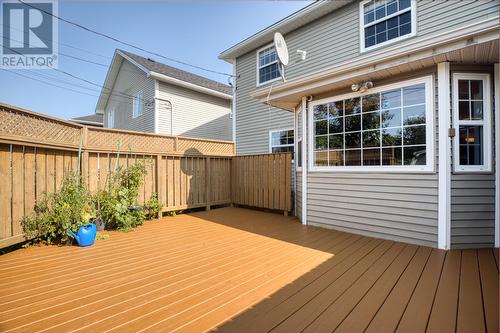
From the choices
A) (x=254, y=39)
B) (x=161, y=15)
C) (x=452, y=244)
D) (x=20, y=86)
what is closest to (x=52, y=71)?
(x=20, y=86)

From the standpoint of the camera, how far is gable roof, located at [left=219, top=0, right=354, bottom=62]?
6.99 m

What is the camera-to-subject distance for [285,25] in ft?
25.9

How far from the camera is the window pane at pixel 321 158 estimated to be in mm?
4899

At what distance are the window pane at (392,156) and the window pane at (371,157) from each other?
0.10 m

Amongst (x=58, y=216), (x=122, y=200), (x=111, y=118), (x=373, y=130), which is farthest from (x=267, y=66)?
(x=111, y=118)

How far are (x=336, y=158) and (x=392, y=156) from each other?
985 mm

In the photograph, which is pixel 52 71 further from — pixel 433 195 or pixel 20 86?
pixel 433 195

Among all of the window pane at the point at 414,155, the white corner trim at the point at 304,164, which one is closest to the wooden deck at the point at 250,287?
the white corner trim at the point at 304,164

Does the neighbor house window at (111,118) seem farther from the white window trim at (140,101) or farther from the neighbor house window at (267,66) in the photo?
the neighbor house window at (267,66)

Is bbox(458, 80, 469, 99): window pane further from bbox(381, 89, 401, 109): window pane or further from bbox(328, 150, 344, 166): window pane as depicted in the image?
bbox(328, 150, 344, 166): window pane

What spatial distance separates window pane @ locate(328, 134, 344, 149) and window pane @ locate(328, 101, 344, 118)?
401 millimetres

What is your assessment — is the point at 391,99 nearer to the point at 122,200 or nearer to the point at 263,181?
the point at 263,181

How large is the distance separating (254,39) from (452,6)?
17.9 ft

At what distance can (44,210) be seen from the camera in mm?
3805
